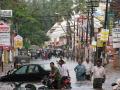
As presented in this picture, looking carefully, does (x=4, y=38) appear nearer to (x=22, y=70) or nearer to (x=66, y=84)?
(x=22, y=70)

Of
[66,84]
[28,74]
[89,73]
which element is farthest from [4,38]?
[89,73]

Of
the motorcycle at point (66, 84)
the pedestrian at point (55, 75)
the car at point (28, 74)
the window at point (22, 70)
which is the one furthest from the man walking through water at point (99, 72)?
the window at point (22, 70)

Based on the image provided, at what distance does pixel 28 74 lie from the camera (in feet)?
113

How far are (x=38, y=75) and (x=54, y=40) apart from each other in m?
154

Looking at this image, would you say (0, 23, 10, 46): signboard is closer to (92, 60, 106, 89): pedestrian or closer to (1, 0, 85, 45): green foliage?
(92, 60, 106, 89): pedestrian

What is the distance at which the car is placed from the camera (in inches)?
1345

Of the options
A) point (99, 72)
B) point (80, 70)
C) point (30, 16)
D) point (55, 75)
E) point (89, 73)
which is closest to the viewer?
point (99, 72)

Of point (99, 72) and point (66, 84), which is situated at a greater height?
point (99, 72)

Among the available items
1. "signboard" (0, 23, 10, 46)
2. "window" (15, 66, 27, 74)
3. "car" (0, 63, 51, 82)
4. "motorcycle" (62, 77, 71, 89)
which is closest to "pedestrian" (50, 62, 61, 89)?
"motorcycle" (62, 77, 71, 89)

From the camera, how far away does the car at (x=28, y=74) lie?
34156 mm

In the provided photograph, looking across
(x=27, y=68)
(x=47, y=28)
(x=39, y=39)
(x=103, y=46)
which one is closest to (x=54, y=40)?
(x=47, y=28)

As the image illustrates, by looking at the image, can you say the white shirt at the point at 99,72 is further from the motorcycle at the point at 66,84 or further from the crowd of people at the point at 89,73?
the motorcycle at the point at 66,84

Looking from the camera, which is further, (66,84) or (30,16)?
(30,16)

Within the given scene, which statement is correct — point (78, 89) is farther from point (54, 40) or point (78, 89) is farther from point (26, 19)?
point (54, 40)
